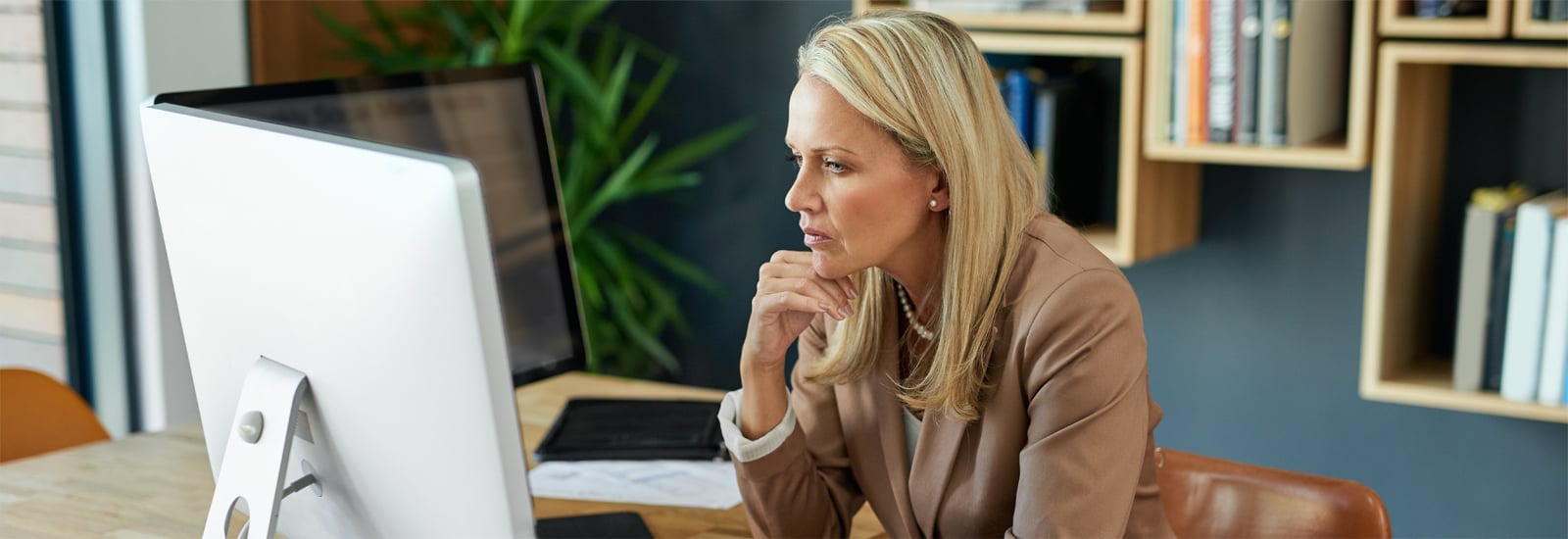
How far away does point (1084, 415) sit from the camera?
4.24 feet

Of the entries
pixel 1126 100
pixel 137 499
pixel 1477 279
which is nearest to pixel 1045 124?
pixel 1126 100

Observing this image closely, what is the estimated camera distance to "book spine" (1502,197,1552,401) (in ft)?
6.79

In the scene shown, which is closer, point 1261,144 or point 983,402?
point 983,402

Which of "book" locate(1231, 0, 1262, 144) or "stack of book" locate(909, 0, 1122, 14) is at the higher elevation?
A: "stack of book" locate(909, 0, 1122, 14)

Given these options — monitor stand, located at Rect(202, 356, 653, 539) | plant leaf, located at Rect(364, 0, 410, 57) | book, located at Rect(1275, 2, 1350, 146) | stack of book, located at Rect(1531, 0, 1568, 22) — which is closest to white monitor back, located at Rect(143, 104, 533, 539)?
monitor stand, located at Rect(202, 356, 653, 539)

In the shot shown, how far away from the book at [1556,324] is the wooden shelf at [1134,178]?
617 millimetres

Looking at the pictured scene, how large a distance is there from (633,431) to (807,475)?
366 millimetres

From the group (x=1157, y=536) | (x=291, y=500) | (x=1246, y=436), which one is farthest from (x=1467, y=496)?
(x=291, y=500)

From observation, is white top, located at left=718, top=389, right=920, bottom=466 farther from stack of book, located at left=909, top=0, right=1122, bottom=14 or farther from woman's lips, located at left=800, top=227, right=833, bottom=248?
stack of book, located at left=909, top=0, right=1122, bottom=14

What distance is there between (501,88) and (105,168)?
4.29 feet

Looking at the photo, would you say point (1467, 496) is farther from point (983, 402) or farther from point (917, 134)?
point (917, 134)

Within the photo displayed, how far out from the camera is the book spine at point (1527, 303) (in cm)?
207

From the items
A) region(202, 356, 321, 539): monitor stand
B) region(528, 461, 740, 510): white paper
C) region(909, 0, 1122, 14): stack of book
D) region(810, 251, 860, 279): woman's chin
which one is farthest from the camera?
region(909, 0, 1122, 14): stack of book

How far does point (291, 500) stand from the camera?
1.13 metres
